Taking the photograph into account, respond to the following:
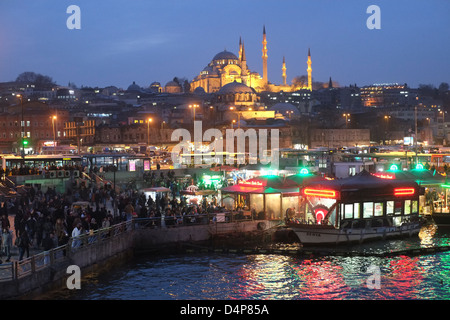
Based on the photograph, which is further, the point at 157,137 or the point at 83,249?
the point at 157,137

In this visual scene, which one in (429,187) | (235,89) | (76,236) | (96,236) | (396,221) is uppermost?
(235,89)

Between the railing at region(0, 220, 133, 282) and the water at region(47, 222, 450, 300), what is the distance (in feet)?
2.70

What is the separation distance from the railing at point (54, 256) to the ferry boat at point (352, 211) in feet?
20.1

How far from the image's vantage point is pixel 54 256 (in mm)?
14914

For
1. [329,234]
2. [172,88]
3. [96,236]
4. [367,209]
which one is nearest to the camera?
[96,236]

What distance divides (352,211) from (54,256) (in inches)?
401

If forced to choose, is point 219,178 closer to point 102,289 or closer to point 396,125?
point 102,289

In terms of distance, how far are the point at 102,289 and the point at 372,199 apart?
9782mm

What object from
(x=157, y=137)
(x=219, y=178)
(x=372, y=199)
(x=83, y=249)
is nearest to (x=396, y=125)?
(x=157, y=137)

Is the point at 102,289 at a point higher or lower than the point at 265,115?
lower

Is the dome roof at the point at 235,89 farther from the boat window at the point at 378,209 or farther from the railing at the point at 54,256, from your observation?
the railing at the point at 54,256

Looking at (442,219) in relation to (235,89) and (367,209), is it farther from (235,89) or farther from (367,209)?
(235,89)

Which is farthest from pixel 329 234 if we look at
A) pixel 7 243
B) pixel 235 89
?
pixel 235 89
